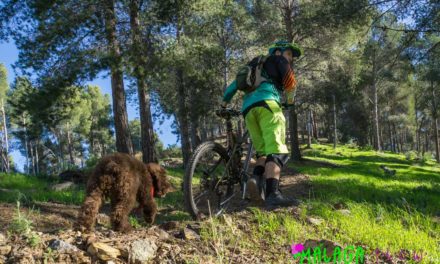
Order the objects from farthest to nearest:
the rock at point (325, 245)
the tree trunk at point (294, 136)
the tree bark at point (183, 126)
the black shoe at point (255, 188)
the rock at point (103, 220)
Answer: the tree trunk at point (294, 136), the tree bark at point (183, 126), the rock at point (103, 220), the black shoe at point (255, 188), the rock at point (325, 245)

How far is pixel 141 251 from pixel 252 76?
2.71m

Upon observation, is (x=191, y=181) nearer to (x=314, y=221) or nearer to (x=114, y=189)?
(x=114, y=189)

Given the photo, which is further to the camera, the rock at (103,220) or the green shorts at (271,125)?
the rock at (103,220)

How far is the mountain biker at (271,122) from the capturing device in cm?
432

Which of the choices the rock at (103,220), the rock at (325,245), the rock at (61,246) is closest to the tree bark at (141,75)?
the rock at (103,220)

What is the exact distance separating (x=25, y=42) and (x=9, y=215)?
267 inches

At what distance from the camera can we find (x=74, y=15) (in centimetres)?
1023

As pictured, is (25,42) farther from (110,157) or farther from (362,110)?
(362,110)

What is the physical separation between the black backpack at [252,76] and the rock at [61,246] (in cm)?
280

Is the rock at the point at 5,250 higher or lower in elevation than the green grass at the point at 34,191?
higher

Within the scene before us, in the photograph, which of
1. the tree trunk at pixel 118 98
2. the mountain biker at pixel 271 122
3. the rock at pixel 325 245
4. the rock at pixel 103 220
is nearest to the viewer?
the rock at pixel 325 245

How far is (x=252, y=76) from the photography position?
15.3 ft

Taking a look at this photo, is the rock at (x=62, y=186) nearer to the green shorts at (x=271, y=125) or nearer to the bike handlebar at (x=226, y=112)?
the bike handlebar at (x=226, y=112)

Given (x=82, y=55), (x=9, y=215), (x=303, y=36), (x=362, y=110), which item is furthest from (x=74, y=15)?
(x=362, y=110)
